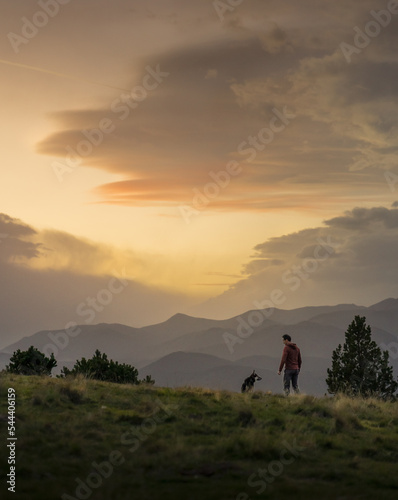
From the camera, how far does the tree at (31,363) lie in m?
28.9

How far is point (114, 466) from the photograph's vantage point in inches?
445

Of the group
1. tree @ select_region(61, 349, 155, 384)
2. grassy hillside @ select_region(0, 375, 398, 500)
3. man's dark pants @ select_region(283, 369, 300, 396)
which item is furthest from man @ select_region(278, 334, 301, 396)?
tree @ select_region(61, 349, 155, 384)

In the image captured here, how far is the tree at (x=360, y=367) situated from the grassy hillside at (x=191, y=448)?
24625mm

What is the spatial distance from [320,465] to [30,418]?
7.33 metres

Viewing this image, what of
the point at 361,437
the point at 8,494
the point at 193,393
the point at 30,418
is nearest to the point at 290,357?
the point at 193,393

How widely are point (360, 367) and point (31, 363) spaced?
26013 millimetres

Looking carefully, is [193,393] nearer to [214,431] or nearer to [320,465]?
[214,431]

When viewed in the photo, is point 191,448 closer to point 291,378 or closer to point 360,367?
point 291,378

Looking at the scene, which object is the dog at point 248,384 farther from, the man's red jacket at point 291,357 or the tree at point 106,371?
the tree at point 106,371

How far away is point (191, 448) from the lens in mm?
12625

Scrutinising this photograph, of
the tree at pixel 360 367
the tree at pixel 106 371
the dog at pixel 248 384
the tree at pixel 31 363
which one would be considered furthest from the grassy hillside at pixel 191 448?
the tree at pixel 360 367

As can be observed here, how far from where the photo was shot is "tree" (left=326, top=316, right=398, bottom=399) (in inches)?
1693

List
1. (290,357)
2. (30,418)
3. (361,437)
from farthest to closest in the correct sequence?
(290,357)
(361,437)
(30,418)

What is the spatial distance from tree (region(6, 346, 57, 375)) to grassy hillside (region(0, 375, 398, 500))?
381 inches
